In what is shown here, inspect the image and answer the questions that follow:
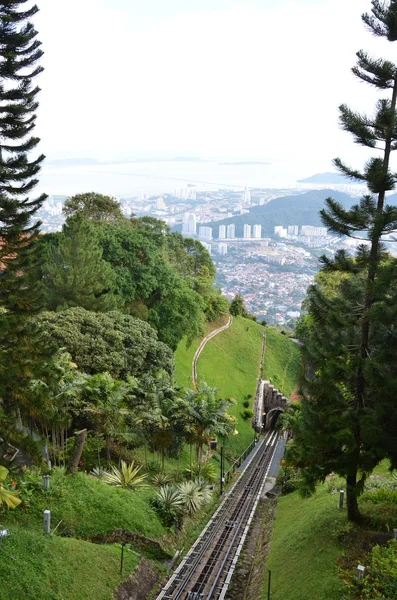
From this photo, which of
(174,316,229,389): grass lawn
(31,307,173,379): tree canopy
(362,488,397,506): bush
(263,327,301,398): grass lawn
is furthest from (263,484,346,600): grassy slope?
(263,327,301,398): grass lawn

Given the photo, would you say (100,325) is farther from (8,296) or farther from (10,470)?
(10,470)

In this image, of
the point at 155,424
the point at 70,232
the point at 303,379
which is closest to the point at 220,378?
the point at 70,232

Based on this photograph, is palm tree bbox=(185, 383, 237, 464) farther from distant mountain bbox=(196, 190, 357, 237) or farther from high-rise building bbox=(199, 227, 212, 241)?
distant mountain bbox=(196, 190, 357, 237)

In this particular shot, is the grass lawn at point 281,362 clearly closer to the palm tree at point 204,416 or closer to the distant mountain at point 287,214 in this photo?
the palm tree at point 204,416

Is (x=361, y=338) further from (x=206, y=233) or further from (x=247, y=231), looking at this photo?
(x=247, y=231)

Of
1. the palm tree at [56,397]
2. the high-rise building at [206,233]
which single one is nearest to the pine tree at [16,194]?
the palm tree at [56,397]
